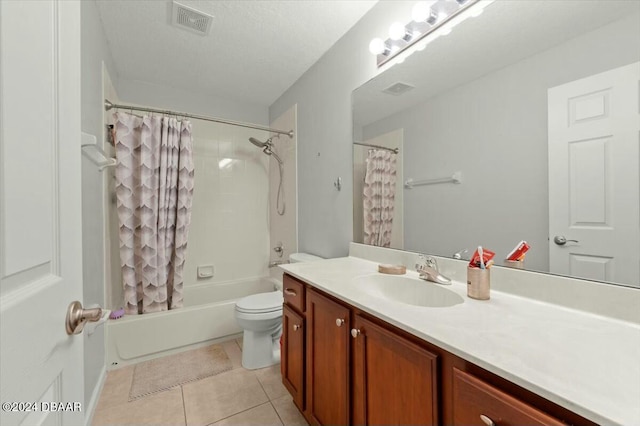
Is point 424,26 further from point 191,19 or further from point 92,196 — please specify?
point 92,196

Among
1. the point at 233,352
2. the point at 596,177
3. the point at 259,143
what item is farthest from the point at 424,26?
the point at 233,352

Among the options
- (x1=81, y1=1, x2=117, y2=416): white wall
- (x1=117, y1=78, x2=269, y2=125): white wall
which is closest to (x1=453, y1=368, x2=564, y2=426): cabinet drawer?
(x1=81, y1=1, x2=117, y2=416): white wall

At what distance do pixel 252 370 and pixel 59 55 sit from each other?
77.1 inches

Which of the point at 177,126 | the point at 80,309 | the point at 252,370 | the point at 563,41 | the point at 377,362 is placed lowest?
the point at 252,370

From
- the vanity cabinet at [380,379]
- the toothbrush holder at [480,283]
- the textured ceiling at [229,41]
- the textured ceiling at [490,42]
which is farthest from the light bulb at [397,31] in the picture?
the vanity cabinet at [380,379]

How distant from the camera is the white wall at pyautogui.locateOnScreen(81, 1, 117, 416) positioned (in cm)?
135

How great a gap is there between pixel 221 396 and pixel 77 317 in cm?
137

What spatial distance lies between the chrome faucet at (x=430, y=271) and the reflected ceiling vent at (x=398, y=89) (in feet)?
3.03

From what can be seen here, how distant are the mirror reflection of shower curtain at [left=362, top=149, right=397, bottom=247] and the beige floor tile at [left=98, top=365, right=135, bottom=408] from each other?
1.79m

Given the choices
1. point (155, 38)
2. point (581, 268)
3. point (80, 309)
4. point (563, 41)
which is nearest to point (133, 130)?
point (155, 38)

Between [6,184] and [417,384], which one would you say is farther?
[417,384]

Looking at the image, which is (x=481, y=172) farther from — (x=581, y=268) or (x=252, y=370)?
(x=252, y=370)

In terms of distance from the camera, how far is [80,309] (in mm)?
574

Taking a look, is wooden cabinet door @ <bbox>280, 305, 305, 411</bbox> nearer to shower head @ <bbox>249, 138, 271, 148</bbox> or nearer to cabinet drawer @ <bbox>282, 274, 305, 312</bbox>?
cabinet drawer @ <bbox>282, 274, 305, 312</bbox>
